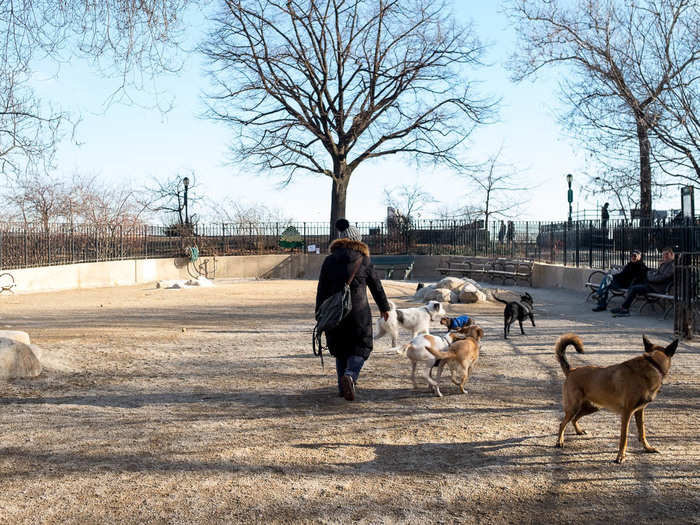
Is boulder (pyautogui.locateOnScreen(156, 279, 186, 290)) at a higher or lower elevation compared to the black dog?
lower

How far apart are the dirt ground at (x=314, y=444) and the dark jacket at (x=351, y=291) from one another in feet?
1.81

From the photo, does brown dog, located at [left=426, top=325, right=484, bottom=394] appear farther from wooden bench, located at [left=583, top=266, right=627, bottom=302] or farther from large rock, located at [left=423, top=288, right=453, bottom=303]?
large rock, located at [left=423, top=288, right=453, bottom=303]

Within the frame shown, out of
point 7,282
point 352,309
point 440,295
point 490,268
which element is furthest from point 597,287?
point 7,282

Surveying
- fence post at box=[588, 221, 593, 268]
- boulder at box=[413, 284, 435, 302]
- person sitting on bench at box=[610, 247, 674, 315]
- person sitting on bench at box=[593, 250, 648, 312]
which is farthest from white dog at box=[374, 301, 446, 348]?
fence post at box=[588, 221, 593, 268]

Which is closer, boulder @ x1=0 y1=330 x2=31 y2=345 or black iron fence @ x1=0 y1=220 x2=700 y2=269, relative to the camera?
boulder @ x1=0 y1=330 x2=31 y2=345

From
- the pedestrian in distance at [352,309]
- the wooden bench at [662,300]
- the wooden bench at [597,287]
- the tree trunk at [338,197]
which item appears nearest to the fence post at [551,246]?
the wooden bench at [597,287]

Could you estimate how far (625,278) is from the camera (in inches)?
597

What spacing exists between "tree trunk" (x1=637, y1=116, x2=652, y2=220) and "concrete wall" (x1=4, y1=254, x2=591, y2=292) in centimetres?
324

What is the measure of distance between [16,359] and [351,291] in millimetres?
4009

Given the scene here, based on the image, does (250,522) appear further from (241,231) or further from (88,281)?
(241,231)

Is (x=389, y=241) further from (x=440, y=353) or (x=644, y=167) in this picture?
(x=440, y=353)

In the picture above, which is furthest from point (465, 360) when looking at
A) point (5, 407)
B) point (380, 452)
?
point (5, 407)

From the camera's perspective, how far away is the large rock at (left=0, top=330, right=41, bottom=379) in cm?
778

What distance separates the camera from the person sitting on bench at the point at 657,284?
1395 centimetres
